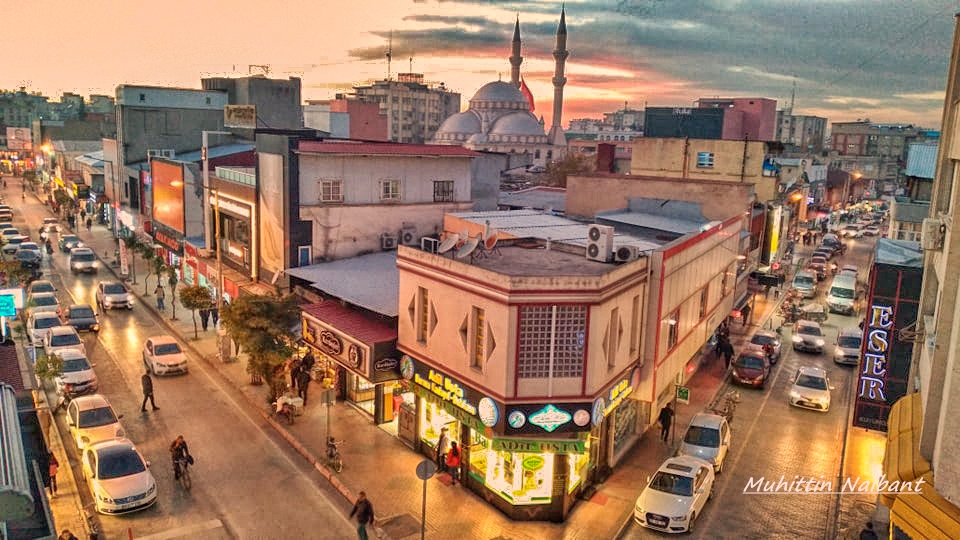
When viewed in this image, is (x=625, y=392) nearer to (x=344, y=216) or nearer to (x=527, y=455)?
(x=527, y=455)

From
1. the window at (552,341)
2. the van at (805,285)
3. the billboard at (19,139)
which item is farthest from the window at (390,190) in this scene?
the billboard at (19,139)

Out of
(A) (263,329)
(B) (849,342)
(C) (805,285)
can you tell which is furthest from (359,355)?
(C) (805,285)

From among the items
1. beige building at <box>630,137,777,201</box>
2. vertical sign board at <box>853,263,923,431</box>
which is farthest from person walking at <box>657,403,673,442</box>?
beige building at <box>630,137,777,201</box>

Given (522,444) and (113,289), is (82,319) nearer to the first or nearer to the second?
(113,289)

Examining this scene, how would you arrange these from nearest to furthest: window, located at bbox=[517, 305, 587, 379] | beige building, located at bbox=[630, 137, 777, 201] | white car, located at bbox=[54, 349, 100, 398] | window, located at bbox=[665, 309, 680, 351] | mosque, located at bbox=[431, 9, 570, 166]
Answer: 1. window, located at bbox=[517, 305, 587, 379]
2. window, located at bbox=[665, 309, 680, 351]
3. white car, located at bbox=[54, 349, 100, 398]
4. beige building, located at bbox=[630, 137, 777, 201]
5. mosque, located at bbox=[431, 9, 570, 166]

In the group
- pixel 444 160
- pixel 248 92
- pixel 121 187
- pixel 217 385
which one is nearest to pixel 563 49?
pixel 248 92

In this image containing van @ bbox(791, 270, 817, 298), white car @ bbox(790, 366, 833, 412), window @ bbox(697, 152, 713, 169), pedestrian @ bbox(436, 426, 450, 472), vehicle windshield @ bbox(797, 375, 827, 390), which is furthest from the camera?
window @ bbox(697, 152, 713, 169)

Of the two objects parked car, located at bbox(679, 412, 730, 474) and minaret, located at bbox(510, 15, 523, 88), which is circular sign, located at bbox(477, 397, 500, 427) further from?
minaret, located at bbox(510, 15, 523, 88)
